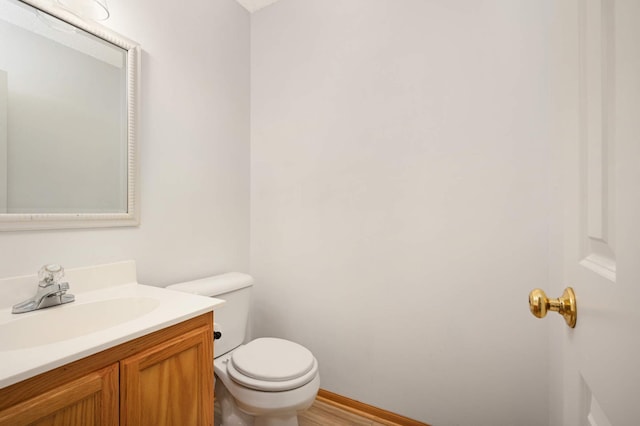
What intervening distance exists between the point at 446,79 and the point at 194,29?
53.8 inches

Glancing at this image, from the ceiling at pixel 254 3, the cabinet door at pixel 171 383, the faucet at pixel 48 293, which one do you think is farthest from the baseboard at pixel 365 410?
the ceiling at pixel 254 3

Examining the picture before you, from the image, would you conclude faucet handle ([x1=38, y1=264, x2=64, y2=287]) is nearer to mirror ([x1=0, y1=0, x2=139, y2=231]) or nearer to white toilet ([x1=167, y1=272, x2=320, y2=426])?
mirror ([x1=0, y1=0, x2=139, y2=231])

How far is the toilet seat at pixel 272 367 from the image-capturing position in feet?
3.88

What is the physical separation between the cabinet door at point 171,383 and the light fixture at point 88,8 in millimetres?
1295

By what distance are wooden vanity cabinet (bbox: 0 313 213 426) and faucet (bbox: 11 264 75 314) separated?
0.41 meters

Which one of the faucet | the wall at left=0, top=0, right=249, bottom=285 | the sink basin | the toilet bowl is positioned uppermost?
the wall at left=0, top=0, right=249, bottom=285

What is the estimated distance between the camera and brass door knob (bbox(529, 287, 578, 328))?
0.48 m

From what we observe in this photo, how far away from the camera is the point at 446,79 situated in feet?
4.65

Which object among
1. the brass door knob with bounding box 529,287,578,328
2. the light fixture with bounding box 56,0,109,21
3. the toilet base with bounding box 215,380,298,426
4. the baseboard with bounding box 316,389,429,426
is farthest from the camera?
the baseboard with bounding box 316,389,429,426

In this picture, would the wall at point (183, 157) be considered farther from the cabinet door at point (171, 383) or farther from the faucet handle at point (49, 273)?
the cabinet door at point (171, 383)

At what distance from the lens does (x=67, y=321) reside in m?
0.97

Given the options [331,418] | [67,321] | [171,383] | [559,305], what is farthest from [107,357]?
[331,418]

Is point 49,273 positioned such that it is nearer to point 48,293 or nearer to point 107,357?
point 48,293

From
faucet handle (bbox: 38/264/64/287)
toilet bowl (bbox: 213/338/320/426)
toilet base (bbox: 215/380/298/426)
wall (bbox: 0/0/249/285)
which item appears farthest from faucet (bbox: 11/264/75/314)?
toilet base (bbox: 215/380/298/426)
